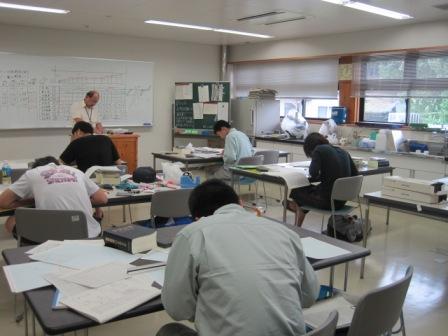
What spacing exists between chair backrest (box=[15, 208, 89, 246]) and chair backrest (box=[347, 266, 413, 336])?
5.63 ft

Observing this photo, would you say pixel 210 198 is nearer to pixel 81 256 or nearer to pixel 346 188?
→ pixel 81 256

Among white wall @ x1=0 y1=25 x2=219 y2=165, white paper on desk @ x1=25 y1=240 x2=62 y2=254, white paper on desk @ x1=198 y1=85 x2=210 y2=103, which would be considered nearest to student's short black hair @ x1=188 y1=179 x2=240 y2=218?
white paper on desk @ x1=25 y1=240 x2=62 y2=254

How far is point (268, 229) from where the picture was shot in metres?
1.58

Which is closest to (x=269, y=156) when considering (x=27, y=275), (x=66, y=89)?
(x=66, y=89)

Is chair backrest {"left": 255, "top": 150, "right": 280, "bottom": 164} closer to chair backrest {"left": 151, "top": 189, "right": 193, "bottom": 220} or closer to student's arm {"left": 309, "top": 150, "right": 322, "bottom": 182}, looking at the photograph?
student's arm {"left": 309, "top": 150, "right": 322, "bottom": 182}

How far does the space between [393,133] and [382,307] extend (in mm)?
5279

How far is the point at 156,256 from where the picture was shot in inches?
83.2

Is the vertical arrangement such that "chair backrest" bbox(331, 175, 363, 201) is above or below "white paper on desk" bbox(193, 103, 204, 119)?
below

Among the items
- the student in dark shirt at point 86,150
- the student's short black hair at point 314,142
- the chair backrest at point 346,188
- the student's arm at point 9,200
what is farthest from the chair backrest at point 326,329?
the student in dark shirt at point 86,150

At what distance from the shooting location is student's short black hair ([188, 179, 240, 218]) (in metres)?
1.75

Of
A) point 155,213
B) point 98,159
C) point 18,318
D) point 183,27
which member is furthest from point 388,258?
point 183,27

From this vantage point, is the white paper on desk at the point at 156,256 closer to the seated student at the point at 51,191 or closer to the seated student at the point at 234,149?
the seated student at the point at 51,191

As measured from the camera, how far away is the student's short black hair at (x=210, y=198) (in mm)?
1750

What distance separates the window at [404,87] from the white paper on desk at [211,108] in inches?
102
